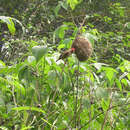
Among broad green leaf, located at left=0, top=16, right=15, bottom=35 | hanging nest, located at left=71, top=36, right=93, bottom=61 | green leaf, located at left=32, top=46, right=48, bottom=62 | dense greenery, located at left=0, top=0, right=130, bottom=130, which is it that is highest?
broad green leaf, located at left=0, top=16, right=15, bottom=35

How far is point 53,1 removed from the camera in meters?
4.28

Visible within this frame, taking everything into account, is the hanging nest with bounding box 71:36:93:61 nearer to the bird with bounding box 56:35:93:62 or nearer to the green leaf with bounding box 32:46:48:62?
the bird with bounding box 56:35:93:62

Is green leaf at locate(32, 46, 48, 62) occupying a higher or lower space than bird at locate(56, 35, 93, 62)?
higher

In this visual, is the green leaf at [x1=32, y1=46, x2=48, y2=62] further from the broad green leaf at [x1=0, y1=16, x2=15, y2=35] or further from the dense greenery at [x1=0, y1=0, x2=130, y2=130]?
the broad green leaf at [x1=0, y1=16, x2=15, y2=35]

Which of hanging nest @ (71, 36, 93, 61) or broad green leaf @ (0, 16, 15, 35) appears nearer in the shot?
hanging nest @ (71, 36, 93, 61)

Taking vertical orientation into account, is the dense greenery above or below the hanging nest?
below

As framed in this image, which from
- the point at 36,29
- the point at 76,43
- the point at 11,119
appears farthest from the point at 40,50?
the point at 36,29

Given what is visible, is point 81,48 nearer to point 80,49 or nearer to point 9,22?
point 80,49

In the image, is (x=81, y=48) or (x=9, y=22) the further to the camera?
(x=9, y=22)

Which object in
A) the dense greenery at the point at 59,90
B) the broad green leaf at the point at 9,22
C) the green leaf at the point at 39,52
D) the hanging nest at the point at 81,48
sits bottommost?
the dense greenery at the point at 59,90

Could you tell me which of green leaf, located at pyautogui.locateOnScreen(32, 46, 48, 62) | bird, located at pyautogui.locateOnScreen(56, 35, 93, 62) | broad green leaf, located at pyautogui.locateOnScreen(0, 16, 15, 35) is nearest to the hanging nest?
bird, located at pyautogui.locateOnScreen(56, 35, 93, 62)

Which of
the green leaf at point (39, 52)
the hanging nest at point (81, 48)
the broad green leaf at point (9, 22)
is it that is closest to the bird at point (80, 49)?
the hanging nest at point (81, 48)

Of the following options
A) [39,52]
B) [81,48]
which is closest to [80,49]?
[81,48]

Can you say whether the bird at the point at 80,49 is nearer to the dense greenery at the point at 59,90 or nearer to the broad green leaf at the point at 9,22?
the dense greenery at the point at 59,90
